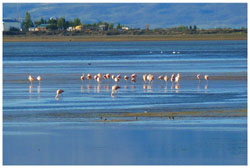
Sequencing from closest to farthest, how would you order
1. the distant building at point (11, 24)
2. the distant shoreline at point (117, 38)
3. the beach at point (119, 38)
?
the distant shoreline at point (117, 38)
the beach at point (119, 38)
the distant building at point (11, 24)

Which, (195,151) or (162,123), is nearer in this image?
(195,151)

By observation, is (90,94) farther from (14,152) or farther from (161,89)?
(14,152)

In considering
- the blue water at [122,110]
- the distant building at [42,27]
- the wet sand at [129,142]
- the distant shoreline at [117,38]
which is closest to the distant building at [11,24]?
the distant building at [42,27]

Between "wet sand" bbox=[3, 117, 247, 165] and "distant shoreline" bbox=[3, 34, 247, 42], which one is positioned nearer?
"wet sand" bbox=[3, 117, 247, 165]

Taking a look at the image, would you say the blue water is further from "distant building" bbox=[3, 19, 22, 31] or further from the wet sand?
"distant building" bbox=[3, 19, 22, 31]

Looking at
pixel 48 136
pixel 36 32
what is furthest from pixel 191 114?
pixel 36 32

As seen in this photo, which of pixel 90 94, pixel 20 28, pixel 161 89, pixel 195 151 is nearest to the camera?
pixel 195 151

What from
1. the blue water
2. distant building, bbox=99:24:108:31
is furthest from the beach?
the blue water

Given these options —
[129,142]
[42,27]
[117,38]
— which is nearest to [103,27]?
[42,27]

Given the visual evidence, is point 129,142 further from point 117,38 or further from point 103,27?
point 103,27

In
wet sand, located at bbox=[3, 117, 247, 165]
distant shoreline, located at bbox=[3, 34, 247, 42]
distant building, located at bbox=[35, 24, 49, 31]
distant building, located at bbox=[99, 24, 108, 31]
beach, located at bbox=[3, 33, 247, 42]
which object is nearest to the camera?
wet sand, located at bbox=[3, 117, 247, 165]

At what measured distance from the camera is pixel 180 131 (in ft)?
48.6

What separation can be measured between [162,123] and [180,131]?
4.16 ft

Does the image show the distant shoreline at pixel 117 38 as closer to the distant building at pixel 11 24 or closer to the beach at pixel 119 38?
the beach at pixel 119 38
